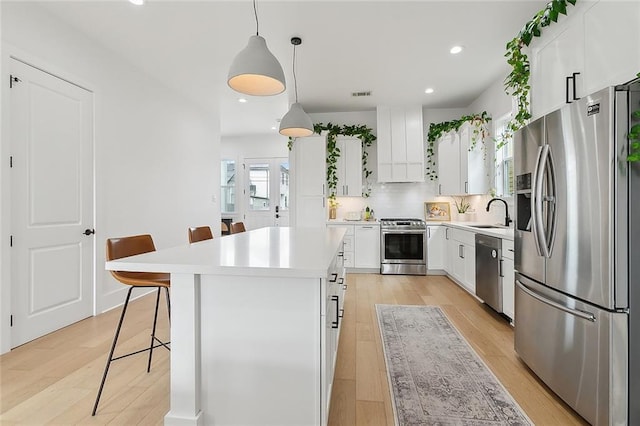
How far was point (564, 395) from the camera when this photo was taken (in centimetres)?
169

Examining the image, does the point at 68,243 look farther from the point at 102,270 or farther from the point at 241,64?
the point at 241,64

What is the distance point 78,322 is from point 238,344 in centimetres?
263

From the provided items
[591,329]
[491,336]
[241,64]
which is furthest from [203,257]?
[491,336]

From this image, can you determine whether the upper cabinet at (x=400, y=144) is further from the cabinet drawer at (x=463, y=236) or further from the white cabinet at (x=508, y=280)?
the white cabinet at (x=508, y=280)

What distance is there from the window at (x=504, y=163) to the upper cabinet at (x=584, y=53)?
1940 mm

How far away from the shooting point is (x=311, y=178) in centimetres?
528

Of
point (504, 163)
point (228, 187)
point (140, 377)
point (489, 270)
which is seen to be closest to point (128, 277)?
point (140, 377)

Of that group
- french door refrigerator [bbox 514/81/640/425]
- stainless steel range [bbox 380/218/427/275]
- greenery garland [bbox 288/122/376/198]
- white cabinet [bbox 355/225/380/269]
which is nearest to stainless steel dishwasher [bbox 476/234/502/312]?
french door refrigerator [bbox 514/81/640/425]

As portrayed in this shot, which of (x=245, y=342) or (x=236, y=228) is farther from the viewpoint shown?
(x=236, y=228)

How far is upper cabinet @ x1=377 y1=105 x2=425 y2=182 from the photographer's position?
206 inches

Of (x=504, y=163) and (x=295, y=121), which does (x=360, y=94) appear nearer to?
(x=295, y=121)

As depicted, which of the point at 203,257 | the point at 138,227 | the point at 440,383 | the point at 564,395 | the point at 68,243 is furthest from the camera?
the point at 138,227

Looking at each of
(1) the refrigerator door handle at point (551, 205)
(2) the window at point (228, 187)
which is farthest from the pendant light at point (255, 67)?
(2) the window at point (228, 187)

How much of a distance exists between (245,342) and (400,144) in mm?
4581
